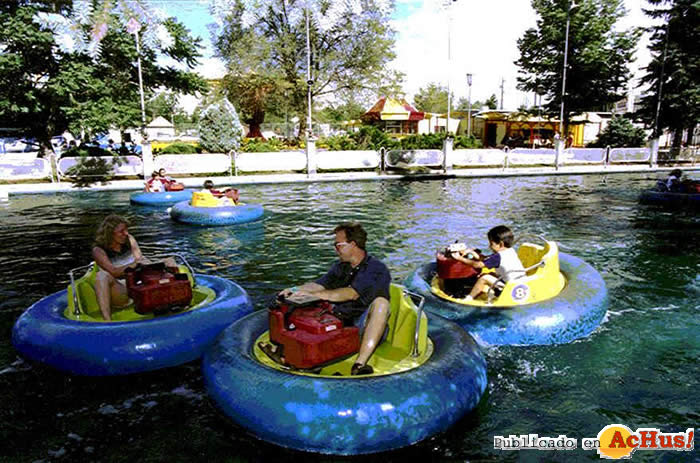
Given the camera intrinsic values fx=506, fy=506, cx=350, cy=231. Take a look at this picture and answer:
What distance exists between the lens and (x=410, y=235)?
41.7ft

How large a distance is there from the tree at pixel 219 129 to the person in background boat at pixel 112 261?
23583 mm

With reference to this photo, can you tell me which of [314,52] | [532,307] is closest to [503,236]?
[532,307]

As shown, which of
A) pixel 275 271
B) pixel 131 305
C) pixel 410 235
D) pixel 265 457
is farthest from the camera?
pixel 410 235

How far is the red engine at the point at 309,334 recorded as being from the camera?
454 centimetres

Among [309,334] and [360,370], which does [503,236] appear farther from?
[309,334]

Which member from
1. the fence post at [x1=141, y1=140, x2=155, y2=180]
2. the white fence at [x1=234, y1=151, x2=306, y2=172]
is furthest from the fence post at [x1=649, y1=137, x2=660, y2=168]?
the fence post at [x1=141, y1=140, x2=155, y2=180]

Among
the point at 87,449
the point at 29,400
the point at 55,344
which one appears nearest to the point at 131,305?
the point at 55,344

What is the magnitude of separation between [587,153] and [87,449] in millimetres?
31327

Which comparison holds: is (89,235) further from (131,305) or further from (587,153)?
(587,153)

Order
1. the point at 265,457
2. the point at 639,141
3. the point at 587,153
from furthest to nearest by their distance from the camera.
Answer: the point at 639,141 < the point at 587,153 < the point at 265,457

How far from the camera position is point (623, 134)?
35125mm

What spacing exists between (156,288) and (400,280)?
435 cm

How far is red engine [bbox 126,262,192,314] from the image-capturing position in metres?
6.03

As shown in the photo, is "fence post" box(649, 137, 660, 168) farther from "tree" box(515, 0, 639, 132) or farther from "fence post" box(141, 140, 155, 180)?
"fence post" box(141, 140, 155, 180)
